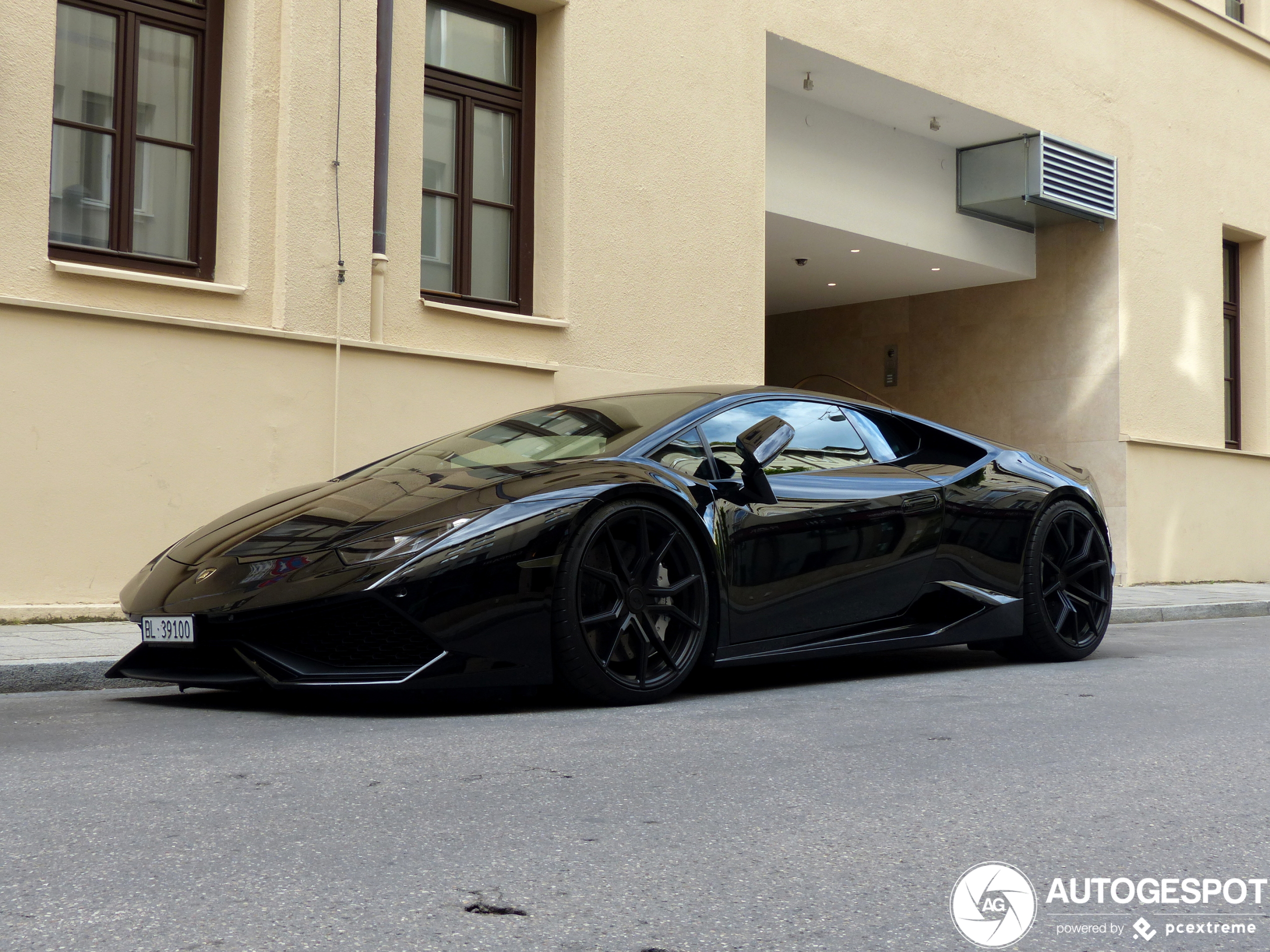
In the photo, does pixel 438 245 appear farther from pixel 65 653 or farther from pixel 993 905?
pixel 993 905

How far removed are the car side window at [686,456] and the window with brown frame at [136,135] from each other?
4.66m

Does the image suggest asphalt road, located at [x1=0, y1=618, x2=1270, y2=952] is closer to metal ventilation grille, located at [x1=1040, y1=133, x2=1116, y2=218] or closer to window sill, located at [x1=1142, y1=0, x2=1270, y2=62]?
metal ventilation grille, located at [x1=1040, y1=133, x2=1116, y2=218]

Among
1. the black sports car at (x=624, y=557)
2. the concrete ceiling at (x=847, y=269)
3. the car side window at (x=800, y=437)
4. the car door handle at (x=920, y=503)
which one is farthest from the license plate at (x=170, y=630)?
the concrete ceiling at (x=847, y=269)

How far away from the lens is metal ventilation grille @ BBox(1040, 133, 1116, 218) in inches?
573

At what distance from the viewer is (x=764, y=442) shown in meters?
5.18

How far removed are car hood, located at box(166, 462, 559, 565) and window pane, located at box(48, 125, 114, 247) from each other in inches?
151

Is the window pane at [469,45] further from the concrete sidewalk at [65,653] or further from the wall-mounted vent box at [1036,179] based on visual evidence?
the wall-mounted vent box at [1036,179]

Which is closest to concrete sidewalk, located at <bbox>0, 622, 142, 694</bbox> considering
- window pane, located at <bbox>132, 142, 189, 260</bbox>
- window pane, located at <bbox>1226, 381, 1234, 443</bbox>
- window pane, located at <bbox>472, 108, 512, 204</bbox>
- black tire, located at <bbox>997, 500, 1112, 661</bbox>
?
window pane, located at <bbox>132, 142, 189, 260</bbox>

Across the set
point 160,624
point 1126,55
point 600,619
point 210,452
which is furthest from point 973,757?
point 1126,55

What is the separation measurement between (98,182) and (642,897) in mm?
7152

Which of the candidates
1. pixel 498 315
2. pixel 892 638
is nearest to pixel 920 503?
pixel 892 638

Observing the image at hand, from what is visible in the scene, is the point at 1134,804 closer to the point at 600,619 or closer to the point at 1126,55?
the point at 600,619

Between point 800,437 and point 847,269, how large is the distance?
1098 cm

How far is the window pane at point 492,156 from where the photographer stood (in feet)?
33.7
